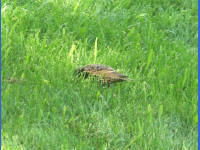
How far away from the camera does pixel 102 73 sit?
4.88 meters

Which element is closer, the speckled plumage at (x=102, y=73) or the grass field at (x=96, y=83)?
the grass field at (x=96, y=83)

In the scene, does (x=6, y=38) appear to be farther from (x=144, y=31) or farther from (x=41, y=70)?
(x=144, y=31)

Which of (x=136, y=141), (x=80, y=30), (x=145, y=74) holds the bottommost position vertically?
(x=136, y=141)

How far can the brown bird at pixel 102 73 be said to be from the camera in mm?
4828

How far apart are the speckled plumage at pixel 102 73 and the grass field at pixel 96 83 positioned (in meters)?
0.07

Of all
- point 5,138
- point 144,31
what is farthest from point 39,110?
point 144,31

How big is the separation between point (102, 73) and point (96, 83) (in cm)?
10

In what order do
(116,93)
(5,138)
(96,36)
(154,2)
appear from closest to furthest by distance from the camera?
(5,138) < (116,93) < (96,36) < (154,2)

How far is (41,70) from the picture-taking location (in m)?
5.04

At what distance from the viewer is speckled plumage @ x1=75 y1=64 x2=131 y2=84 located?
4828mm

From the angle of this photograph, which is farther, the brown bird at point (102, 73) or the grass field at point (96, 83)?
the brown bird at point (102, 73)

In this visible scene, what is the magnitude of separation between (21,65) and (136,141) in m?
1.31

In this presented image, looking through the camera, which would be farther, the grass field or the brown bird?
the brown bird

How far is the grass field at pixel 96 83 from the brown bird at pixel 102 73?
7cm
